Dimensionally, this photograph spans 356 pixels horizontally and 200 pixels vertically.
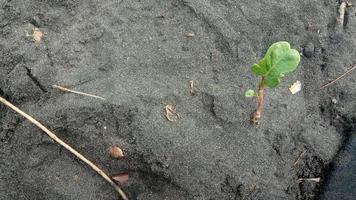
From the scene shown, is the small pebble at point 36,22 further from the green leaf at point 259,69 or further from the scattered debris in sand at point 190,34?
the green leaf at point 259,69

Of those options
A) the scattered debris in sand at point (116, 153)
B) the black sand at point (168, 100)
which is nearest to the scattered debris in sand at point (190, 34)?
the black sand at point (168, 100)

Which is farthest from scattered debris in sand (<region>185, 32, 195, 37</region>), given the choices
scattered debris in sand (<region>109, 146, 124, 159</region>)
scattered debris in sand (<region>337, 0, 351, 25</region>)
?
scattered debris in sand (<region>337, 0, 351, 25</region>)

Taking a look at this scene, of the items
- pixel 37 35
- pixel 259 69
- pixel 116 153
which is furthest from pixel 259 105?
pixel 37 35

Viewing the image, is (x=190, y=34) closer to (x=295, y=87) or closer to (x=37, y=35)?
(x=295, y=87)

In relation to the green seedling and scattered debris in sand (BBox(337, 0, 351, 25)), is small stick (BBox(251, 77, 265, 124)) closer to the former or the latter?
the green seedling

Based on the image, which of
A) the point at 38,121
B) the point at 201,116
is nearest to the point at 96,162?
the point at 38,121
